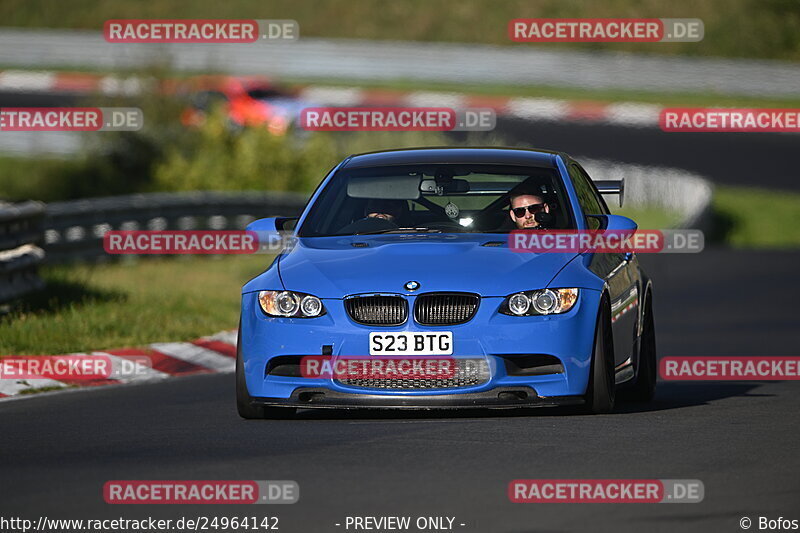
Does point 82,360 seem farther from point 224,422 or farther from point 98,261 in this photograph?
point 98,261

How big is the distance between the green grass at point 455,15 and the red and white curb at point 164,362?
130 ft

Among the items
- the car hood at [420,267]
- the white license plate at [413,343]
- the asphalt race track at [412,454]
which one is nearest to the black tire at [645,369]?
the asphalt race track at [412,454]

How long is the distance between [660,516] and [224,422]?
11.2 feet

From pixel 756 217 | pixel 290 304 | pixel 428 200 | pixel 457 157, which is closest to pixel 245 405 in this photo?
pixel 290 304

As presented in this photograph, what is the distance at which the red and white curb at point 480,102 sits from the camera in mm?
42844

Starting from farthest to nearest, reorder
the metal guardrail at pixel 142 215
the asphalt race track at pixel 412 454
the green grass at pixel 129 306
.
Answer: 1. the metal guardrail at pixel 142 215
2. the green grass at pixel 129 306
3. the asphalt race track at pixel 412 454

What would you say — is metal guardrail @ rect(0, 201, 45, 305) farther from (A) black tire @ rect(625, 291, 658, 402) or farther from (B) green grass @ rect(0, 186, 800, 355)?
(A) black tire @ rect(625, 291, 658, 402)

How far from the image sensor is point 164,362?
1303 cm

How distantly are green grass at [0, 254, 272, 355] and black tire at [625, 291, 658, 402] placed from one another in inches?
177

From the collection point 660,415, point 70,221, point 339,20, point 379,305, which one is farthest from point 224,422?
point 339,20

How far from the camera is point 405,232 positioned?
9.80m

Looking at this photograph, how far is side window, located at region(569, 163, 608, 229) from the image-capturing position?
33.8 ft

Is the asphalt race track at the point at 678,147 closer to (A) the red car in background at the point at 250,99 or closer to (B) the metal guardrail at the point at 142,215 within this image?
(A) the red car in background at the point at 250,99

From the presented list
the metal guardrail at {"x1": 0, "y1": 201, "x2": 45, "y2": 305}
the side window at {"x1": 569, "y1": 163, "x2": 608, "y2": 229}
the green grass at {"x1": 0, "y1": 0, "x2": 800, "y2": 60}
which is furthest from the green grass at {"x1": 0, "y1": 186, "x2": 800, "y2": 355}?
the green grass at {"x1": 0, "y1": 0, "x2": 800, "y2": 60}
